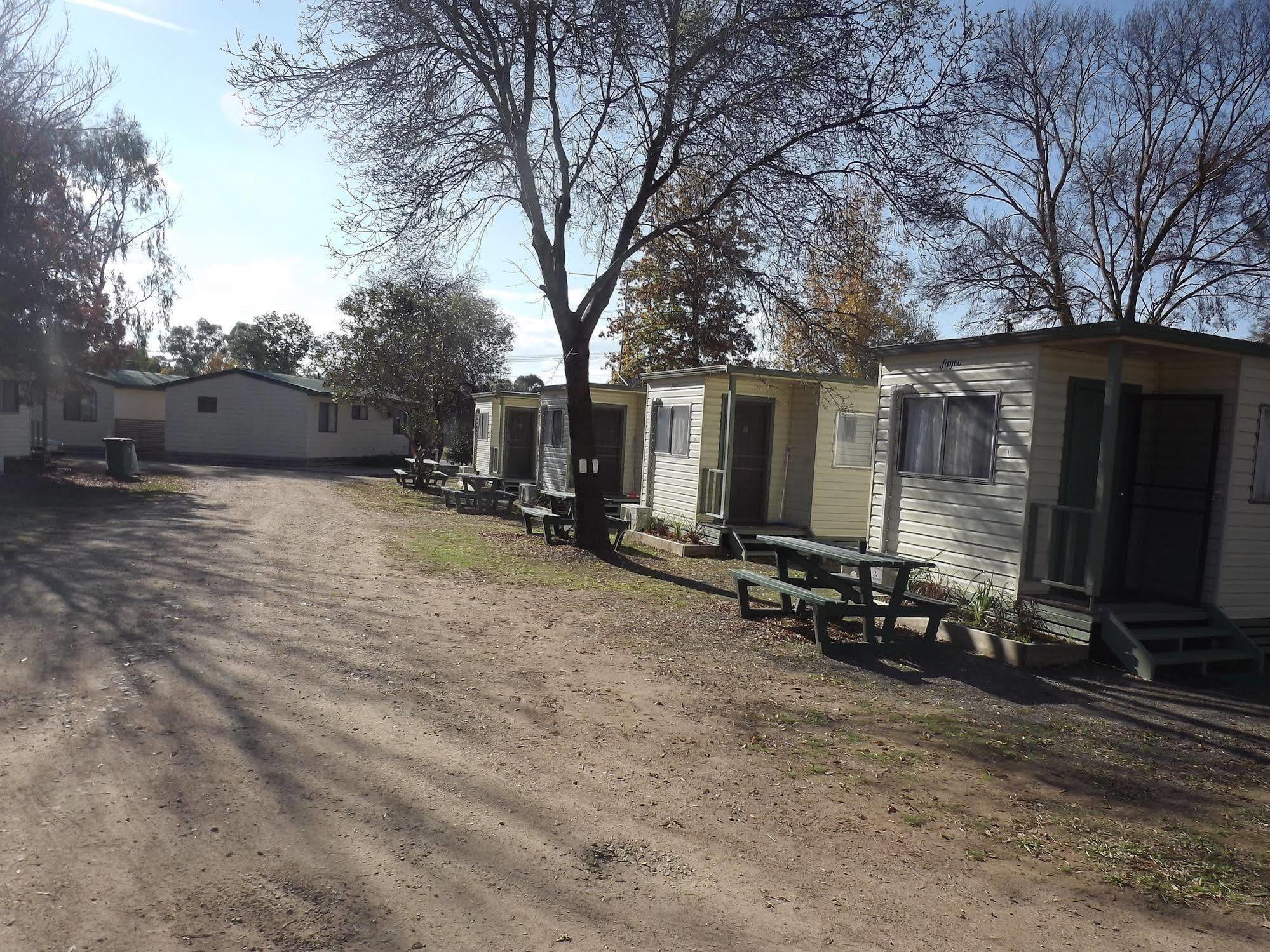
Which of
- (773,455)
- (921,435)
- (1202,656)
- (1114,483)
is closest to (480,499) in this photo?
(773,455)

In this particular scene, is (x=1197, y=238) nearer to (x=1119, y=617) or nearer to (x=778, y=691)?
(x=1119, y=617)

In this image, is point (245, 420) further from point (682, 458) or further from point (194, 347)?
point (194, 347)

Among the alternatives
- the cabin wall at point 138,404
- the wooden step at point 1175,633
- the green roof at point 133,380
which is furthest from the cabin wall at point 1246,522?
the cabin wall at point 138,404

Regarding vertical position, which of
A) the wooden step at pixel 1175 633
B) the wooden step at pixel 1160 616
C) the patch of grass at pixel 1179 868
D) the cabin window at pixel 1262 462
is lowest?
the patch of grass at pixel 1179 868

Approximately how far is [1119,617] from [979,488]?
1846mm

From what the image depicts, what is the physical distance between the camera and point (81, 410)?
35.8m

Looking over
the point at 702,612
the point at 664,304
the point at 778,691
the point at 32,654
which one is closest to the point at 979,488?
the point at 702,612

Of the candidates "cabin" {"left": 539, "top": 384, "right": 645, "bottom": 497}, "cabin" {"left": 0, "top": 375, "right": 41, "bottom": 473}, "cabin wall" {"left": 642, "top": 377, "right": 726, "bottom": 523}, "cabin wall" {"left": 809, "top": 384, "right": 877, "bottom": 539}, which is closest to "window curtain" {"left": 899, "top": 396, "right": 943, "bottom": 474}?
"cabin wall" {"left": 809, "top": 384, "right": 877, "bottom": 539}

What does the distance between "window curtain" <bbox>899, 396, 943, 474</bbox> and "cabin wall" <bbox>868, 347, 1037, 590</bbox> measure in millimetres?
127

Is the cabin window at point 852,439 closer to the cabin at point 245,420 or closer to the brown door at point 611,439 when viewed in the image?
the brown door at point 611,439

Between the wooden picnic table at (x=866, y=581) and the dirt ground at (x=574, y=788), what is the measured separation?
412 mm

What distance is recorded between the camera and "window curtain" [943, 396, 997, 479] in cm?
943

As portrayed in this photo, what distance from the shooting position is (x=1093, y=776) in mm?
5500

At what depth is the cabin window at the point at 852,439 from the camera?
15.3 metres
